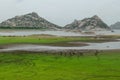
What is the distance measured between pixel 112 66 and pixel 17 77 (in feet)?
43.1

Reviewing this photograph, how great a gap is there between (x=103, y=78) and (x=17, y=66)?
12154 mm

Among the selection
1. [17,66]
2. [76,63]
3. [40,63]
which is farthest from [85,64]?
[17,66]

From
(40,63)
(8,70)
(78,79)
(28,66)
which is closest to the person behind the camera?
(78,79)

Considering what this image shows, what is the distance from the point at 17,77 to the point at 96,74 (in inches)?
333

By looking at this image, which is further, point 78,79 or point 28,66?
point 28,66

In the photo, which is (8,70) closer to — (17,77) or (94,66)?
(17,77)

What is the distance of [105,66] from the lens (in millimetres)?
38625

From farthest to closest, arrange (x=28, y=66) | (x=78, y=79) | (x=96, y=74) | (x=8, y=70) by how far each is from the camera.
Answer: (x=28, y=66), (x=8, y=70), (x=96, y=74), (x=78, y=79)

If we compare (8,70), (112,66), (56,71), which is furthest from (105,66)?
(8,70)

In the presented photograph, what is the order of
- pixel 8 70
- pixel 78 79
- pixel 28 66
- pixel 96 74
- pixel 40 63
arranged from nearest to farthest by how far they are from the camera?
pixel 78 79 → pixel 96 74 → pixel 8 70 → pixel 28 66 → pixel 40 63

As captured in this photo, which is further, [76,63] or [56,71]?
[76,63]

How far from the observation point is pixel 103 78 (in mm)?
31312

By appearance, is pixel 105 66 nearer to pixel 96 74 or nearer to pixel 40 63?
pixel 96 74

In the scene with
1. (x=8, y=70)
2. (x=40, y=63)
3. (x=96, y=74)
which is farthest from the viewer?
(x=40, y=63)
